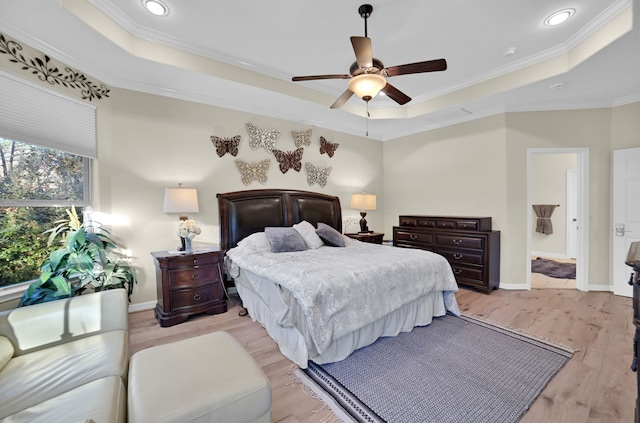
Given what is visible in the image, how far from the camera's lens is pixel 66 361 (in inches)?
59.4

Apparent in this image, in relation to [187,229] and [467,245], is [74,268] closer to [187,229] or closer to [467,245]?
[187,229]

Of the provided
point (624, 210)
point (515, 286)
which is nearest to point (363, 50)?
point (515, 286)

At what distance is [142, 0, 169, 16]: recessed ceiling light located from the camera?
2.33 metres

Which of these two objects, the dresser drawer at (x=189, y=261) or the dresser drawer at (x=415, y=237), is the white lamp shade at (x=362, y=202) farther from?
the dresser drawer at (x=189, y=261)

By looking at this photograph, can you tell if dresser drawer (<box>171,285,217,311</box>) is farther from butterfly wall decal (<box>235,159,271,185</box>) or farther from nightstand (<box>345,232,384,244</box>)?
nightstand (<box>345,232,384,244</box>)

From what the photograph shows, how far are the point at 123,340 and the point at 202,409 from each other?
3.34 feet

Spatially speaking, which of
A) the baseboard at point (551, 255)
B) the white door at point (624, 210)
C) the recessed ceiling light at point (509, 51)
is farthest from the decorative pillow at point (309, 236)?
the baseboard at point (551, 255)

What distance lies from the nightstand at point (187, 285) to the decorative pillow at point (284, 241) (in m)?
0.65

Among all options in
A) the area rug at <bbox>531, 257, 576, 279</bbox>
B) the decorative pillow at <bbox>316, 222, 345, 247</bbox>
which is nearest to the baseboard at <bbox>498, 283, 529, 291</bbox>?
the area rug at <bbox>531, 257, 576, 279</bbox>

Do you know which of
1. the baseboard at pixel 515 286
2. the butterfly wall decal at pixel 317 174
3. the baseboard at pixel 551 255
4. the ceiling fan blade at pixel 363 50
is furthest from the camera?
the baseboard at pixel 551 255

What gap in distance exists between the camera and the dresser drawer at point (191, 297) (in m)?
3.04

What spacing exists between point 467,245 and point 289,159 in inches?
122

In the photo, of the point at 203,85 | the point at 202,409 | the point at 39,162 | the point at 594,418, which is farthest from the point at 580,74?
the point at 39,162

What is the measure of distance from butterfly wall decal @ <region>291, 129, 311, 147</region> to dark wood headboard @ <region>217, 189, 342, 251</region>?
0.85 m
